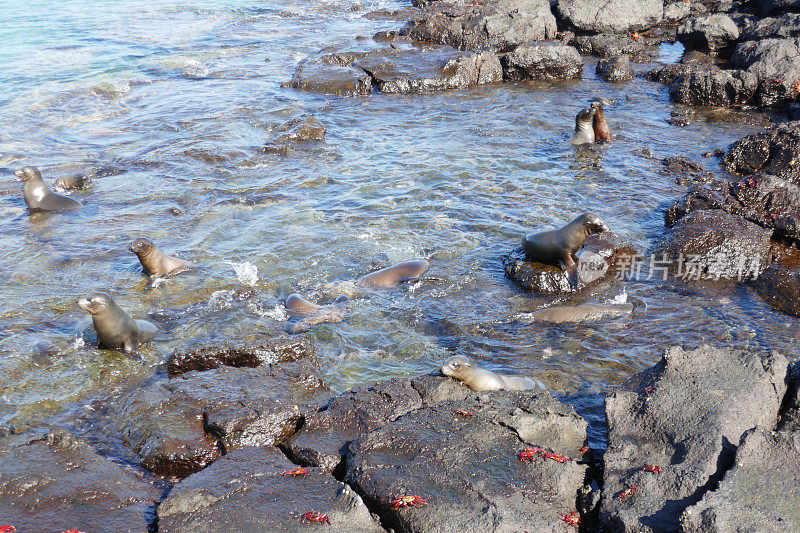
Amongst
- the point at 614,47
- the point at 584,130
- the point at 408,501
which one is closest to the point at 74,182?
the point at 408,501

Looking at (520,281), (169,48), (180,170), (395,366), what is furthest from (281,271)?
(169,48)

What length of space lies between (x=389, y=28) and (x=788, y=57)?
13.4 metres

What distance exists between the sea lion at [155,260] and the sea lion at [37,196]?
2.90m

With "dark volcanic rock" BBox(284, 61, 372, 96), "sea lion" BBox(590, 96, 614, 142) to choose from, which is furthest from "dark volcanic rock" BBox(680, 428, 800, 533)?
"dark volcanic rock" BBox(284, 61, 372, 96)

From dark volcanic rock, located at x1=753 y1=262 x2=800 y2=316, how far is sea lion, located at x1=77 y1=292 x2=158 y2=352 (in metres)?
7.43

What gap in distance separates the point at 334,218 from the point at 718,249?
5637mm

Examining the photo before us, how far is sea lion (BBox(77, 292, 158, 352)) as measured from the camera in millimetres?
6279

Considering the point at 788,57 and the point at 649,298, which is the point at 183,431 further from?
the point at 788,57

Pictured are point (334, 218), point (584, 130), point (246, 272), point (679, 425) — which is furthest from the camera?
point (584, 130)

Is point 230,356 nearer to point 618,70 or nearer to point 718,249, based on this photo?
point 718,249

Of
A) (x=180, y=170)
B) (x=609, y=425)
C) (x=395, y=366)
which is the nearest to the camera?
(x=609, y=425)

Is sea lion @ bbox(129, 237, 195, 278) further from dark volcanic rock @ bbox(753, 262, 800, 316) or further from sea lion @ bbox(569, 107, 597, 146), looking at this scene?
sea lion @ bbox(569, 107, 597, 146)

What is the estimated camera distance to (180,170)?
37.7 ft

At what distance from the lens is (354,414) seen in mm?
4949
